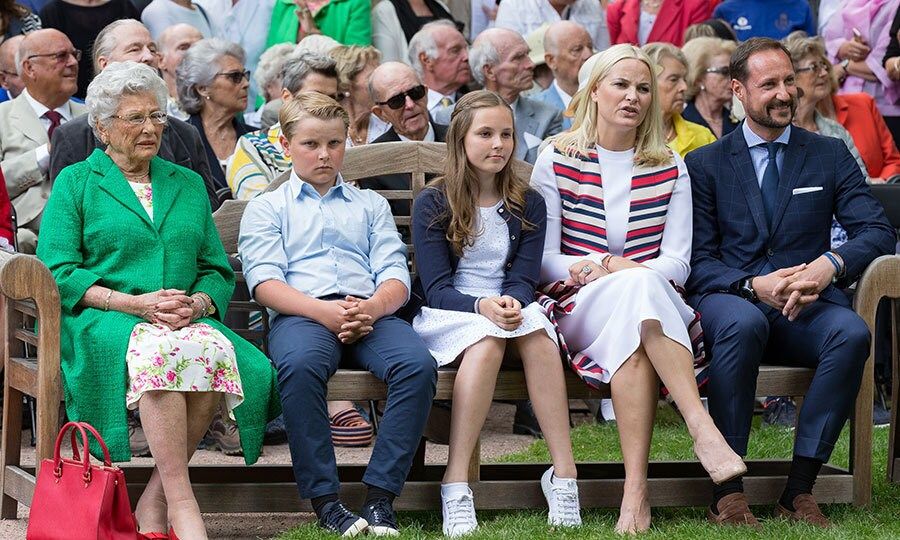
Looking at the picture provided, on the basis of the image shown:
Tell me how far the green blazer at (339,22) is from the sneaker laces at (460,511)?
5.02 meters

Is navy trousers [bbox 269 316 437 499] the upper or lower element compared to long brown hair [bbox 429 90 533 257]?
lower

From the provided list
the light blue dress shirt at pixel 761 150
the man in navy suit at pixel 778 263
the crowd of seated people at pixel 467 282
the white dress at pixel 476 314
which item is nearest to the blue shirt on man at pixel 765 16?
the crowd of seated people at pixel 467 282

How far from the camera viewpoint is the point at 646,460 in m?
4.98

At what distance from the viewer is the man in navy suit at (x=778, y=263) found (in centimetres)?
506

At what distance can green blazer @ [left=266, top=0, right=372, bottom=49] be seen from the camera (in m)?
9.32

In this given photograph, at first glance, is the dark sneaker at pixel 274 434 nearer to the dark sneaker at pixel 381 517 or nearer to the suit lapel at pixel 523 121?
the dark sneaker at pixel 381 517

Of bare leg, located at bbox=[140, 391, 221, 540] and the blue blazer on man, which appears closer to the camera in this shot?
bare leg, located at bbox=[140, 391, 221, 540]

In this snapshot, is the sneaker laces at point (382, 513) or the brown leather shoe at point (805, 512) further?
the brown leather shoe at point (805, 512)

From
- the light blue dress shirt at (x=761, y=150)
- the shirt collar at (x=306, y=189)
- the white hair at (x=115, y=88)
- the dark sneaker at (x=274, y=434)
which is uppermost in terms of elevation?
the white hair at (x=115, y=88)

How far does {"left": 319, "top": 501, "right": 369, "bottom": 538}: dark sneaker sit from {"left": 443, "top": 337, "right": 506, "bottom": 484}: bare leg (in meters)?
0.39

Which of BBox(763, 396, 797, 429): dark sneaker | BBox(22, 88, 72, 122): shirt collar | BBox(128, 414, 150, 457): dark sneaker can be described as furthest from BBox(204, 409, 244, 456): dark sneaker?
BBox(763, 396, 797, 429): dark sneaker

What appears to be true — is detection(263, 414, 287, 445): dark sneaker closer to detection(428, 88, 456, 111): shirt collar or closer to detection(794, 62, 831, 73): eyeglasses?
detection(428, 88, 456, 111): shirt collar

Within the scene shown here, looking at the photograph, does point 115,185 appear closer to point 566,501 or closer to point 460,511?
point 460,511

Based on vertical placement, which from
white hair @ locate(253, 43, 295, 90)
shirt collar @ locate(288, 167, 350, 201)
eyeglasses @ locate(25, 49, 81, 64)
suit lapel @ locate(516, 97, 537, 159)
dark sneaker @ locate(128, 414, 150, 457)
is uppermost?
shirt collar @ locate(288, 167, 350, 201)
